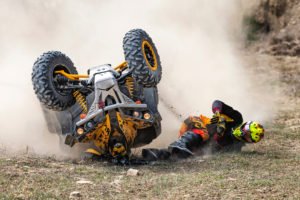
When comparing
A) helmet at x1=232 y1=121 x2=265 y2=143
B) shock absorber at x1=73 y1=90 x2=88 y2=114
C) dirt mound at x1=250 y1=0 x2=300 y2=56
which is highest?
dirt mound at x1=250 y1=0 x2=300 y2=56

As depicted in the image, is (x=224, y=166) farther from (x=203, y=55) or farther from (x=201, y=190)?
(x=203, y=55)

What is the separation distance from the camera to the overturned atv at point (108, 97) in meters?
9.48

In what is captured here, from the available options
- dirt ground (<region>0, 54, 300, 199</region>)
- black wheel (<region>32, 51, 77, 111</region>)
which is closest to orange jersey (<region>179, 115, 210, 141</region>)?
dirt ground (<region>0, 54, 300, 199</region>)

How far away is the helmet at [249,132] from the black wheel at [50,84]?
274cm

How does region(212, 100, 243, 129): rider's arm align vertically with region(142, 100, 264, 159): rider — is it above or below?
above

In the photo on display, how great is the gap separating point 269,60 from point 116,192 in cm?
1702

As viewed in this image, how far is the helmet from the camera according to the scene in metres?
10.3

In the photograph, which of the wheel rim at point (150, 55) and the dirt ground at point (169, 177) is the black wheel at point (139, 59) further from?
the dirt ground at point (169, 177)

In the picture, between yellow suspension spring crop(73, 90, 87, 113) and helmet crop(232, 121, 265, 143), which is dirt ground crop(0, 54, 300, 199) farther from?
yellow suspension spring crop(73, 90, 87, 113)

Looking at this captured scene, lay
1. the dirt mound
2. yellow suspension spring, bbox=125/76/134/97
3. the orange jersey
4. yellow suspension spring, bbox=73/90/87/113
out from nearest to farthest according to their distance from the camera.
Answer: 1. yellow suspension spring, bbox=125/76/134/97
2. yellow suspension spring, bbox=73/90/87/113
3. the orange jersey
4. the dirt mound

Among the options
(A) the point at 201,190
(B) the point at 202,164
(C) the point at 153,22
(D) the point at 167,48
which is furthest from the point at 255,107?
(A) the point at 201,190

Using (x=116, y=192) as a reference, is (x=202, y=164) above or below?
Result: above

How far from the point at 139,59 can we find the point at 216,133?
2.15 metres

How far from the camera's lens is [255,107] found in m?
16.1
